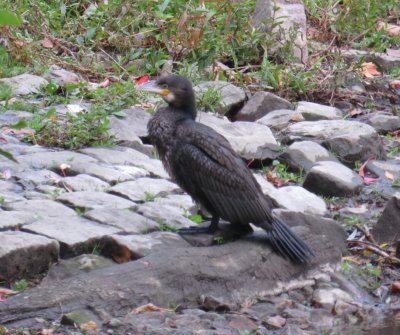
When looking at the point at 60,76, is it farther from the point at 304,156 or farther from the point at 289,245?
the point at 289,245

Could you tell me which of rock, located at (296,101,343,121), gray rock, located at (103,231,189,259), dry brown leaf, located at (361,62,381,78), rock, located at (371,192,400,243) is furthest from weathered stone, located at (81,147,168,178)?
dry brown leaf, located at (361,62,381,78)

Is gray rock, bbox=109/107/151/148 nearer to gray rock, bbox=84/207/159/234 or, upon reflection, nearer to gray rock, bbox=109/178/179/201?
gray rock, bbox=109/178/179/201

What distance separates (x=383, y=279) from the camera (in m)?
6.38

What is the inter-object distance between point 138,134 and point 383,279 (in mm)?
2635

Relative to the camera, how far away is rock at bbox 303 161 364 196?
765 centimetres

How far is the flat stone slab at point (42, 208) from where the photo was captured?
5949mm

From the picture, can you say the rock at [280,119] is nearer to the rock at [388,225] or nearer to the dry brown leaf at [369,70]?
the dry brown leaf at [369,70]

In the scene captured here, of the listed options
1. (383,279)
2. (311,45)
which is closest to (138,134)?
(383,279)

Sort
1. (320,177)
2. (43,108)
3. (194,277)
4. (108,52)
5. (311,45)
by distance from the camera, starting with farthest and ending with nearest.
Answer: (311,45) → (108,52) → (43,108) → (320,177) → (194,277)

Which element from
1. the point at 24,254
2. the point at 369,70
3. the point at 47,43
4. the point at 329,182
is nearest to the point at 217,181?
the point at 24,254

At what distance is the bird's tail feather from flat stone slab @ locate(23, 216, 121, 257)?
972 mm

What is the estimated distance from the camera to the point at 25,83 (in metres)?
8.98

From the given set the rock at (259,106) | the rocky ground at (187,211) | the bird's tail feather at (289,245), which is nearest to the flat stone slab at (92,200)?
the rocky ground at (187,211)

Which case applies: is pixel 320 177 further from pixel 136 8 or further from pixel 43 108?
pixel 136 8
